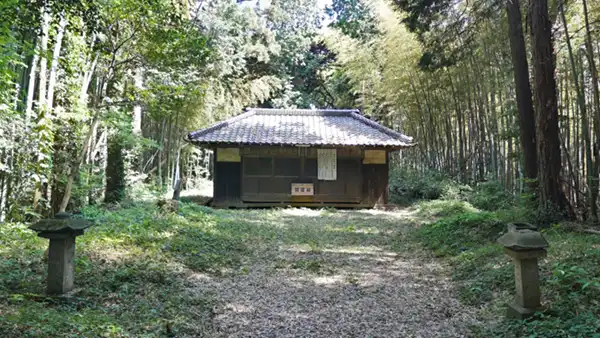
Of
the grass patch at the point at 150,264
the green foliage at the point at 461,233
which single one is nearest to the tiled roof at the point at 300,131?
the grass patch at the point at 150,264

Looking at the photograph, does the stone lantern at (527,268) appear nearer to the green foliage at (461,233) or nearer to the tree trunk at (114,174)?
the green foliage at (461,233)

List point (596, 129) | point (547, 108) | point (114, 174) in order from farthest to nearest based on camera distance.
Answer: point (114, 174), point (596, 129), point (547, 108)

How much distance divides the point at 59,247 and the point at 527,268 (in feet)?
12.7

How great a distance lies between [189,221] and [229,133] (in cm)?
516

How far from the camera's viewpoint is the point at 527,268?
3.11 metres

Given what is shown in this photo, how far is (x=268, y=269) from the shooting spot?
197 inches

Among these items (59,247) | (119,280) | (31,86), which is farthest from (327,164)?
(59,247)

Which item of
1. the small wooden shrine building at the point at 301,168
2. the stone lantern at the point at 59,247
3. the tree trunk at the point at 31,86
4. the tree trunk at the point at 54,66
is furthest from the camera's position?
the small wooden shrine building at the point at 301,168

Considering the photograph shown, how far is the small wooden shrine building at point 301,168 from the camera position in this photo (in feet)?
38.6

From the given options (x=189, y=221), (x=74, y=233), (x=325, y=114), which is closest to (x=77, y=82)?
(x=189, y=221)

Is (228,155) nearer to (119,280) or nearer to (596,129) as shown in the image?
(119,280)

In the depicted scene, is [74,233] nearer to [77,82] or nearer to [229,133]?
[77,82]

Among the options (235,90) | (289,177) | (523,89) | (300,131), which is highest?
(235,90)

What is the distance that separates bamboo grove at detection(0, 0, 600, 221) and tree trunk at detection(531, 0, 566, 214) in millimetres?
18
